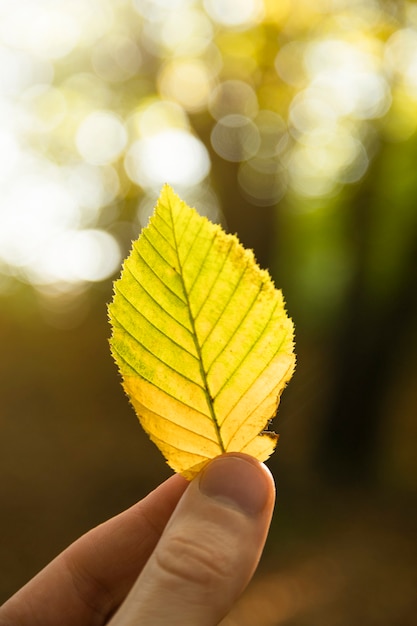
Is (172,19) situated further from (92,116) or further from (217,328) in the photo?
(217,328)

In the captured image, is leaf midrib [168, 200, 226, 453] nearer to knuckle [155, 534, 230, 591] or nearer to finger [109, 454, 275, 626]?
finger [109, 454, 275, 626]

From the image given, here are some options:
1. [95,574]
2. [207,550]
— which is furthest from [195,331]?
[95,574]

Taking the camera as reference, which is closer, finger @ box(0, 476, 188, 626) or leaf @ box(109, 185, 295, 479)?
leaf @ box(109, 185, 295, 479)

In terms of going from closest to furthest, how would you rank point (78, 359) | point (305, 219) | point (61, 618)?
point (61, 618), point (305, 219), point (78, 359)

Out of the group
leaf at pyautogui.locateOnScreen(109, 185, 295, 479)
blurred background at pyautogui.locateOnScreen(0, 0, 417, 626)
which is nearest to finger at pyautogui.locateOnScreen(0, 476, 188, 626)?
leaf at pyautogui.locateOnScreen(109, 185, 295, 479)

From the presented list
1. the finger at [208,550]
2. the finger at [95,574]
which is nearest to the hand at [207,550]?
the finger at [208,550]

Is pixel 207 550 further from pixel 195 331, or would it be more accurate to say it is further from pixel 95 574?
pixel 95 574

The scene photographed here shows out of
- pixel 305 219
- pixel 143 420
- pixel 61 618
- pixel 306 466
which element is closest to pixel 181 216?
pixel 143 420
